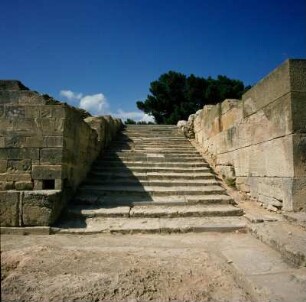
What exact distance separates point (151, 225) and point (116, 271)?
5.14 ft

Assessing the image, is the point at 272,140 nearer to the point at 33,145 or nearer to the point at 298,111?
the point at 298,111

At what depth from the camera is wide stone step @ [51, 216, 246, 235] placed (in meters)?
3.77

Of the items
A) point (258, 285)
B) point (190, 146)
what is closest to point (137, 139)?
point (190, 146)

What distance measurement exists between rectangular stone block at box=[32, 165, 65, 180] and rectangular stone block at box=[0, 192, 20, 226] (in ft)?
1.66

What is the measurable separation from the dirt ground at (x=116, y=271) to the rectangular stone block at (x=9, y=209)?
45 centimetres

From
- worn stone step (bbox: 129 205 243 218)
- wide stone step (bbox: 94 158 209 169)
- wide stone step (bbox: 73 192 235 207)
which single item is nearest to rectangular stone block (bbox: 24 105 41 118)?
wide stone step (bbox: 73 192 235 207)

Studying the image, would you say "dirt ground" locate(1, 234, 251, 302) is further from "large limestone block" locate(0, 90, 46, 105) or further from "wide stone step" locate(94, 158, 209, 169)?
"wide stone step" locate(94, 158, 209, 169)

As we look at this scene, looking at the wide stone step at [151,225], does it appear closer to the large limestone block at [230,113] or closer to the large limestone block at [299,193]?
the large limestone block at [299,193]

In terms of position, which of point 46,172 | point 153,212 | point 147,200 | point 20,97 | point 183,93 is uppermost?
point 183,93

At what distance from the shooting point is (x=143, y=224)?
3.96 m

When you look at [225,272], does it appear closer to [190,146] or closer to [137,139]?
[190,146]

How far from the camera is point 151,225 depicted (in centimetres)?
392

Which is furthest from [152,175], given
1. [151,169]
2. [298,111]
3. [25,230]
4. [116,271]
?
[116,271]

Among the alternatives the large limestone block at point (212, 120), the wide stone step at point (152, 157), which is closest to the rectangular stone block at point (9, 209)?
the wide stone step at point (152, 157)
